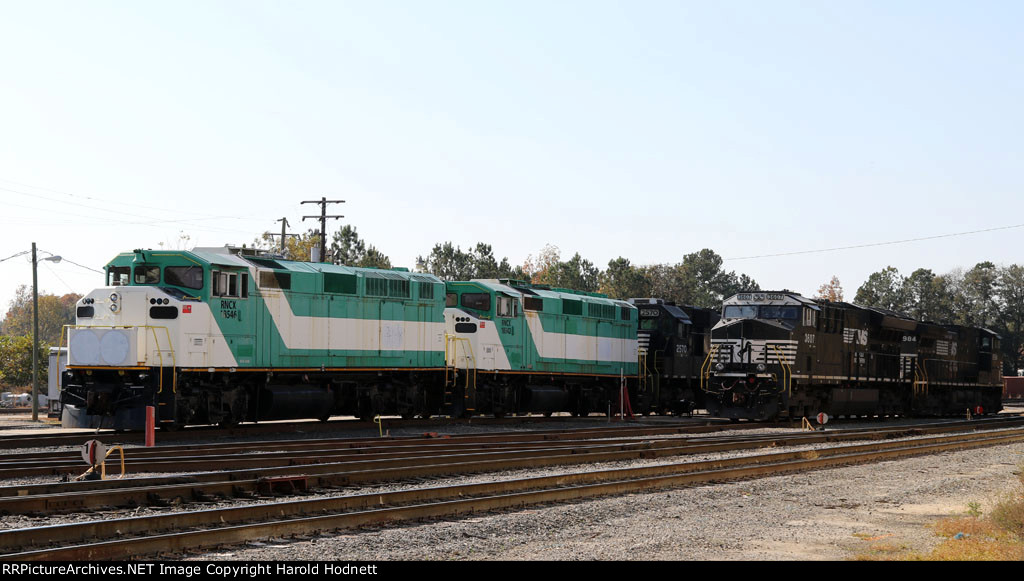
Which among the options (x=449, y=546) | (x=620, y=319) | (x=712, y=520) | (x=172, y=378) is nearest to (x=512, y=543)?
(x=449, y=546)

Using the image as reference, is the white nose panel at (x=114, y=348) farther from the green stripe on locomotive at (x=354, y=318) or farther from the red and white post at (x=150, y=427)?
the green stripe on locomotive at (x=354, y=318)

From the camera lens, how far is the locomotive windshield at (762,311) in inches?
1197

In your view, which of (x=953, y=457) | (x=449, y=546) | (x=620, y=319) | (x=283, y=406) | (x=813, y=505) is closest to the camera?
(x=449, y=546)

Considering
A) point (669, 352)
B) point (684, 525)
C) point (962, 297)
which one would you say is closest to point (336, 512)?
point (684, 525)

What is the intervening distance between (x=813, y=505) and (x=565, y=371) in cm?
1902

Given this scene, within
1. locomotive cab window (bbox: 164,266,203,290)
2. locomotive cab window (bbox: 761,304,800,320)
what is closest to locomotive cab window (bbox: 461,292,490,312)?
locomotive cab window (bbox: 761,304,800,320)

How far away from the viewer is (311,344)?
24.2m

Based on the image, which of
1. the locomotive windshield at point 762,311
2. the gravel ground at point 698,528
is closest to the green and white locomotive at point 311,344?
the locomotive windshield at point 762,311

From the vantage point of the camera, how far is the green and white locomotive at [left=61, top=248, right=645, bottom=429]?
2092cm

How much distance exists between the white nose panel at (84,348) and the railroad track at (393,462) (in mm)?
5479

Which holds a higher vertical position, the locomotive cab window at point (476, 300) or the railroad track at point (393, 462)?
the locomotive cab window at point (476, 300)

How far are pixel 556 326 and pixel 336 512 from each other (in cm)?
2082

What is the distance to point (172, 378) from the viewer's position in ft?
68.6

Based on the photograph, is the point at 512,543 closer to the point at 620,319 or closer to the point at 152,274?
the point at 152,274
